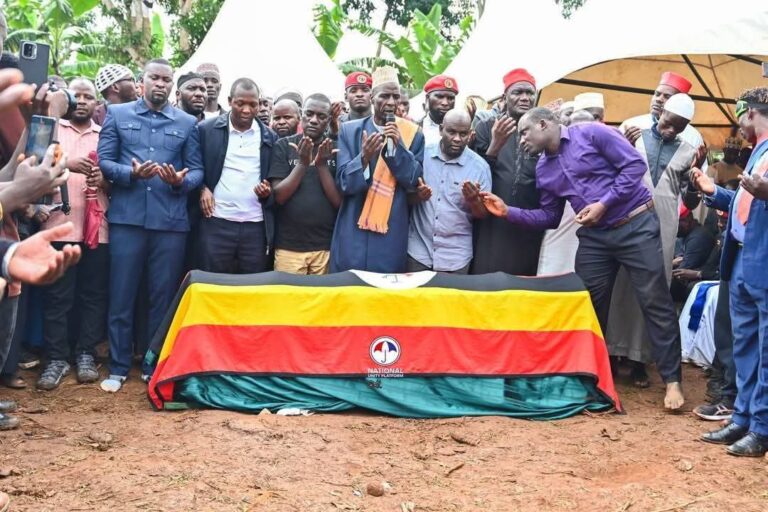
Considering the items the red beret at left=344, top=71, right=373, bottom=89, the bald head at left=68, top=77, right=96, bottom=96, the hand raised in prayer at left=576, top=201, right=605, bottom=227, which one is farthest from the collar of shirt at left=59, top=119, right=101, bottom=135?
the hand raised in prayer at left=576, top=201, right=605, bottom=227

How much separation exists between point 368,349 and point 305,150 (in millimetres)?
1362

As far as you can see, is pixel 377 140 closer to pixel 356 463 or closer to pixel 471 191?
pixel 471 191

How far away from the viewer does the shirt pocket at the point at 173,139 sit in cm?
587

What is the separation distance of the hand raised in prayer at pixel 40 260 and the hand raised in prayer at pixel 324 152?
295cm

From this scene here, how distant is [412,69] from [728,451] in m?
15.0

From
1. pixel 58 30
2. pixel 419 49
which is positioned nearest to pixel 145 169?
pixel 58 30

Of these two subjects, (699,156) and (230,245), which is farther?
(699,156)

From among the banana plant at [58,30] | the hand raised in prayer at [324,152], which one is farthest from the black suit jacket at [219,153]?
the banana plant at [58,30]

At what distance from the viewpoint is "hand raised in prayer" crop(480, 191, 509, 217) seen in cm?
581

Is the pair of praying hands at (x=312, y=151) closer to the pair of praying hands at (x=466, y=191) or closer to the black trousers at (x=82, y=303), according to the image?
the pair of praying hands at (x=466, y=191)

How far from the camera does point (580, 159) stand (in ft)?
18.7

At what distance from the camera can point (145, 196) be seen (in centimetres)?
581

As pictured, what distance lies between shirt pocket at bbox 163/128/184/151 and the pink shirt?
0.50 metres

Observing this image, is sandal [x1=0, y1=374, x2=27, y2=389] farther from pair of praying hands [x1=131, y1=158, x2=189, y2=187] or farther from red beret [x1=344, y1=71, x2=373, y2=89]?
red beret [x1=344, y1=71, x2=373, y2=89]
